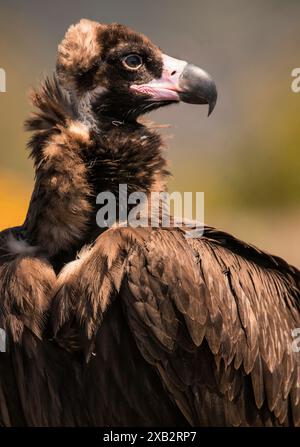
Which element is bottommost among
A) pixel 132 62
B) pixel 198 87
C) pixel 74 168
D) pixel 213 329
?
pixel 213 329

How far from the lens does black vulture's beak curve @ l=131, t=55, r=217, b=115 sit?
3653 mm

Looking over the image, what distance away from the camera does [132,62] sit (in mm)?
3693

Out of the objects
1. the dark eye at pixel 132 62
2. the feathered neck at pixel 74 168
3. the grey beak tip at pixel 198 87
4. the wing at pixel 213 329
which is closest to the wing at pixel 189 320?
the wing at pixel 213 329

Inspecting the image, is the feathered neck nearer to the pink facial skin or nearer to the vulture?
the vulture

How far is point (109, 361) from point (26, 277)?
1.39 ft

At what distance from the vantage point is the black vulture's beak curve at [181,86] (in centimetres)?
365

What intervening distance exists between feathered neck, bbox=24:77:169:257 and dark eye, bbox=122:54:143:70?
29 cm

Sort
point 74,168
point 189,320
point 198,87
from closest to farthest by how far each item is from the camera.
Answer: point 189,320 < point 74,168 < point 198,87

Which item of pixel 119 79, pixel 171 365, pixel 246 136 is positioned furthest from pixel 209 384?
pixel 246 136

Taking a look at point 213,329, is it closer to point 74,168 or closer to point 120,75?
point 74,168

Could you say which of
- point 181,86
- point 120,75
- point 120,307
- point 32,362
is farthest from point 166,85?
point 32,362

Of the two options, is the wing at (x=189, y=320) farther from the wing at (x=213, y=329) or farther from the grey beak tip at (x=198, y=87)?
the grey beak tip at (x=198, y=87)

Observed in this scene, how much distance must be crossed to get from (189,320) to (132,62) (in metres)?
1.12
